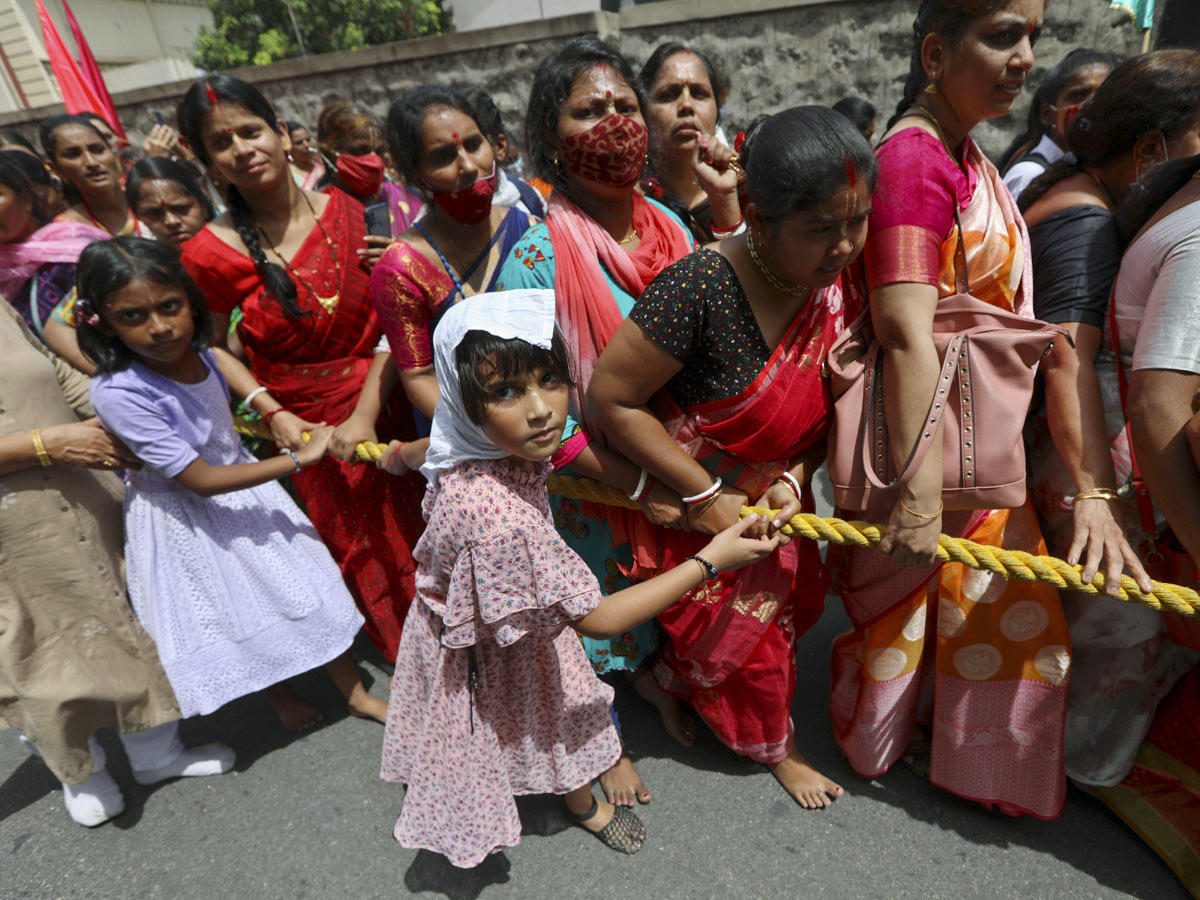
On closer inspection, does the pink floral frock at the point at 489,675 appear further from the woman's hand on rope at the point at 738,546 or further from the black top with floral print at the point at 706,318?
the black top with floral print at the point at 706,318

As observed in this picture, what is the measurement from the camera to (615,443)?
5.73ft

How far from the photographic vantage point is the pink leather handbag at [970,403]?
59.4 inches

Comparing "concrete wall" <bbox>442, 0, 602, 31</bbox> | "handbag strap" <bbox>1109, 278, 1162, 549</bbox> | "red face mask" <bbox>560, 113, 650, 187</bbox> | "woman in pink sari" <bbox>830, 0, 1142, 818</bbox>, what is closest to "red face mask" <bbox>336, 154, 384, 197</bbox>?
"red face mask" <bbox>560, 113, 650, 187</bbox>

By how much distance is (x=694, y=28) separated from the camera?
5.83 m

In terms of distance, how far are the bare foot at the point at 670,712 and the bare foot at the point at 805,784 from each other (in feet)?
1.08

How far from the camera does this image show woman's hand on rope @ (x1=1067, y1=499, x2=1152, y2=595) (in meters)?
1.56

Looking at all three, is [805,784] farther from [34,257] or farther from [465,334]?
[34,257]

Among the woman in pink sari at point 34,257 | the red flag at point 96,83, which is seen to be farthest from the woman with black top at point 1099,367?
the red flag at point 96,83

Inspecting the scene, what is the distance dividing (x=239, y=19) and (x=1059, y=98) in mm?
22942

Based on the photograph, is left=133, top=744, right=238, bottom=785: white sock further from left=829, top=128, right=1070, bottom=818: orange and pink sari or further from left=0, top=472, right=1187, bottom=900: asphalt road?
left=829, top=128, right=1070, bottom=818: orange and pink sari

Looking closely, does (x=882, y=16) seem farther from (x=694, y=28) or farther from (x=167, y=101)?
(x=167, y=101)

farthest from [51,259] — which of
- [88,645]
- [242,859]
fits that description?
[242,859]

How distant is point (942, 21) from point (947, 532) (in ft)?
3.99

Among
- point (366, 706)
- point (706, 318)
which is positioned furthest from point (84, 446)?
point (706, 318)
